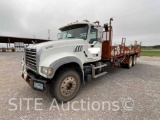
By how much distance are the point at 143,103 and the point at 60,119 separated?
2.55 m

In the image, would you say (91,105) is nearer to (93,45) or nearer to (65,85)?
(65,85)

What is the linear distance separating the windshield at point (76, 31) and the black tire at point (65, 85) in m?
1.54

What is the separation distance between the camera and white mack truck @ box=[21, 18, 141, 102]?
116 inches

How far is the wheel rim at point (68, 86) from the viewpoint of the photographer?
10.5 feet

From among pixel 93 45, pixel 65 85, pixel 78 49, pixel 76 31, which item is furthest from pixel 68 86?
pixel 76 31

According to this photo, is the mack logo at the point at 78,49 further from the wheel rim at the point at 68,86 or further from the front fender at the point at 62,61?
the wheel rim at the point at 68,86

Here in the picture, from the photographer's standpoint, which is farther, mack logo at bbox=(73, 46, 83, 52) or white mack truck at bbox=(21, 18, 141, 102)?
mack logo at bbox=(73, 46, 83, 52)

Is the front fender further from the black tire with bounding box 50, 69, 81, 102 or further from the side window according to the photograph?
the side window

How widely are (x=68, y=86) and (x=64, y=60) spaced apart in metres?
0.90

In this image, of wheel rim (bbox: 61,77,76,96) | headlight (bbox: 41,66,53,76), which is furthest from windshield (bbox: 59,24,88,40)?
headlight (bbox: 41,66,53,76)

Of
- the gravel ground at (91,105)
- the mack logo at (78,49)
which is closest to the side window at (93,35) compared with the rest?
the mack logo at (78,49)

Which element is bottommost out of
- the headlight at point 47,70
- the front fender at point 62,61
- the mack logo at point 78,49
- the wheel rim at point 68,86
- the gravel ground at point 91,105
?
the gravel ground at point 91,105

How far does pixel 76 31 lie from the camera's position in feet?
14.0

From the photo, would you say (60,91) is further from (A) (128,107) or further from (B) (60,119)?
(A) (128,107)
